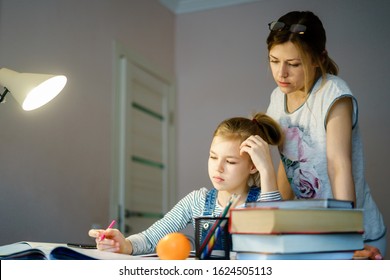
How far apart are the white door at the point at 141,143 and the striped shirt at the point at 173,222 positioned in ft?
3.92

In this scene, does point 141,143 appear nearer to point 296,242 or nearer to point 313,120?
point 313,120

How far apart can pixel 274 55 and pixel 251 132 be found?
0.75 feet

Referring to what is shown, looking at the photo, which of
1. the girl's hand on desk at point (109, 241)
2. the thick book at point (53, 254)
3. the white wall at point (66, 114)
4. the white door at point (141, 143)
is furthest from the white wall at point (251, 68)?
the thick book at point (53, 254)

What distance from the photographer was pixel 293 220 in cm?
64

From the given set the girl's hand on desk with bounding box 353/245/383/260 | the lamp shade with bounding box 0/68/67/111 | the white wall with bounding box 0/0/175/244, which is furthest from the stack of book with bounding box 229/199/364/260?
the white wall with bounding box 0/0/175/244

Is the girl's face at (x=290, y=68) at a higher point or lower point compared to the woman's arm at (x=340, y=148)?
higher

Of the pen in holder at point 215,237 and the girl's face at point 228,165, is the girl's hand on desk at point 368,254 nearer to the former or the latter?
the pen in holder at point 215,237

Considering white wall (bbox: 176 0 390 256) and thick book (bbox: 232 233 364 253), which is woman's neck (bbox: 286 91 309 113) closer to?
white wall (bbox: 176 0 390 256)

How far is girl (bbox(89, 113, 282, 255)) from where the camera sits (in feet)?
3.39

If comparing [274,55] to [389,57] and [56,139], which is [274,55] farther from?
[56,139]

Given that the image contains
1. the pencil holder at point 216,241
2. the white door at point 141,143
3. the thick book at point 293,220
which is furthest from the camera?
the white door at point 141,143

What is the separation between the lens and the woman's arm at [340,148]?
1.07 metres

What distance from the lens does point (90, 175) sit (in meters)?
2.21

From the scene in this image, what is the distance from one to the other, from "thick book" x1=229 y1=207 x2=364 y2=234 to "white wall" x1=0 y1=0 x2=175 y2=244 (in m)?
1.30
